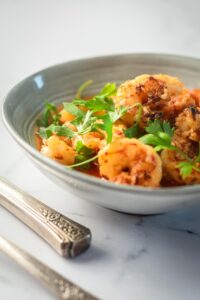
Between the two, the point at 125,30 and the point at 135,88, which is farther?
the point at 125,30

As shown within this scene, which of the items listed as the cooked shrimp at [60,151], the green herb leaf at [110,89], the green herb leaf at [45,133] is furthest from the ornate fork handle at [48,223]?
the green herb leaf at [110,89]

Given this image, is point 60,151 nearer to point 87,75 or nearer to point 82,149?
point 82,149

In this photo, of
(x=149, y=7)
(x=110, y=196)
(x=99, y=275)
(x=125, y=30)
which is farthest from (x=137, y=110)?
(x=149, y=7)

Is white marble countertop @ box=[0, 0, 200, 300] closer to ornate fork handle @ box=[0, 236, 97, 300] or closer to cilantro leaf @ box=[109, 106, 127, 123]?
ornate fork handle @ box=[0, 236, 97, 300]

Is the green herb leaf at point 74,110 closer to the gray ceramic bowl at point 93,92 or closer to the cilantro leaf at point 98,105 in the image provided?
the cilantro leaf at point 98,105

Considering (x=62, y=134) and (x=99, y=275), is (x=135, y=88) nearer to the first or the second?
(x=62, y=134)

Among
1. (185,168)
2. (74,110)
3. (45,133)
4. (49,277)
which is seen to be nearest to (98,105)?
(74,110)
